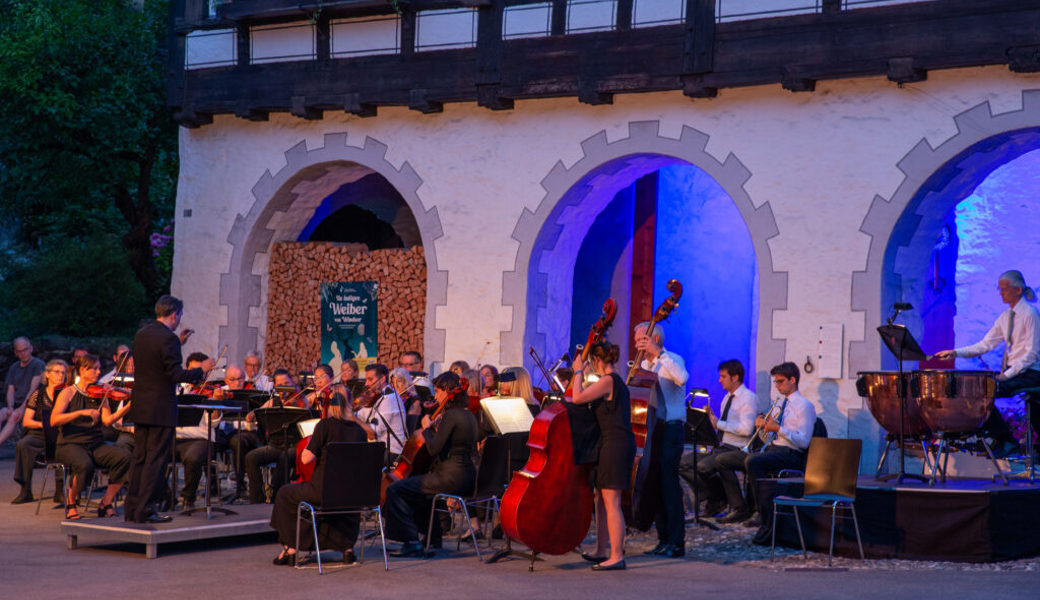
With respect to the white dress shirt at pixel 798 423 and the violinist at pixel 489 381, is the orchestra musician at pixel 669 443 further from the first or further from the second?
the violinist at pixel 489 381

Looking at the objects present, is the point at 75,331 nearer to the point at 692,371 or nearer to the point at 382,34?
the point at 382,34

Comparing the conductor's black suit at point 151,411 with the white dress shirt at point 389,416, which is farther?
the white dress shirt at point 389,416

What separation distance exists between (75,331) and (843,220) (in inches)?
441

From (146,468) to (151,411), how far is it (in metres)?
0.38

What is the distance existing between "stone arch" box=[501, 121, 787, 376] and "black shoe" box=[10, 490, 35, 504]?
4.57 metres

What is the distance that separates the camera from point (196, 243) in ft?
49.2

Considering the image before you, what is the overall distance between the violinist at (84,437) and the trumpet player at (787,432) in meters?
4.78

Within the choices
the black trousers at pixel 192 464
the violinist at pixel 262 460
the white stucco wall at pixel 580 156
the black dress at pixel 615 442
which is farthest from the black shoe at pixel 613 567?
the black trousers at pixel 192 464

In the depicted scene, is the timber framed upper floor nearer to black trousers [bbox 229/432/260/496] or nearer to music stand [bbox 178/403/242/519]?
black trousers [bbox 229/432/260/496]

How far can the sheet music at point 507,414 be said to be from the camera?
30.3 feet

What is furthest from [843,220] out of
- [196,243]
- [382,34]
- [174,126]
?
[174,126]

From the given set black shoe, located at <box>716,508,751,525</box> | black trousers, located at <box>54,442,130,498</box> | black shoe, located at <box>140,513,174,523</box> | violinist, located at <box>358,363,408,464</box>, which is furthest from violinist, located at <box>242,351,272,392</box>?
black shoe, located at <box>716,508,751,525</box>

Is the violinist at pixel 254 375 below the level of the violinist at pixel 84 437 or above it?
above

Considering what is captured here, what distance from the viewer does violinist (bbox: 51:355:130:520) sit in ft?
32.8
